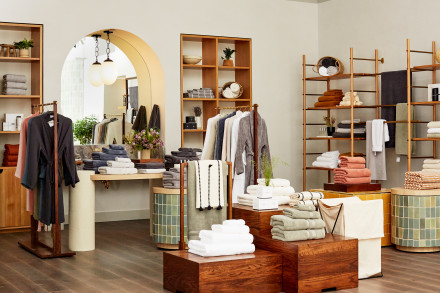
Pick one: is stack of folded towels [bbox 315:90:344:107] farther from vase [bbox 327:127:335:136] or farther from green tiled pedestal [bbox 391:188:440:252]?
green tiled pedestal [bbox 391:188:440:252]

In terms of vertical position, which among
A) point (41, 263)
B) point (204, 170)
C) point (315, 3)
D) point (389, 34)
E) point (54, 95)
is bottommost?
point (41, 263)

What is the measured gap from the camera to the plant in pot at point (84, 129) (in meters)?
9.00

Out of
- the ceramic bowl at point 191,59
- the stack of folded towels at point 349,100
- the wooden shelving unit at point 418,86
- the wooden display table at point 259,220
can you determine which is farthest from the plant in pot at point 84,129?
the wooden shelving unit at point 418,86

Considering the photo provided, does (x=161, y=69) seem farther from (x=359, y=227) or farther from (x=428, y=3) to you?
(x=359, y=227)

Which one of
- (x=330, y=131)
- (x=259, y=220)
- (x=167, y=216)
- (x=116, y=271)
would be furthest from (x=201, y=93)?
(x=259, y=220)

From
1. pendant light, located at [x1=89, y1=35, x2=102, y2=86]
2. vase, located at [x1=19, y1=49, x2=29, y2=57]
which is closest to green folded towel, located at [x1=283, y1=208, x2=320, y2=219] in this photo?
vase, located at [x1=19, y1=49, x2=29, y2=57]

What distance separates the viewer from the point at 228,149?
24.8ft

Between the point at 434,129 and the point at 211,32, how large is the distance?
3.49 m

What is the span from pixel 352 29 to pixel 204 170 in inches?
200

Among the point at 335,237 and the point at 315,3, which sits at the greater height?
the point at 315,3

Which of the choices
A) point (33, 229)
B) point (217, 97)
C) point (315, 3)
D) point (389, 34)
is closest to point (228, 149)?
point (217, 97)

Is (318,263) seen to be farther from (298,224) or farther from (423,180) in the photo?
(423,180)

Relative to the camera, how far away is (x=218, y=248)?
475 cm

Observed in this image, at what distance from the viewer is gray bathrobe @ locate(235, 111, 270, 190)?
7.41 m
